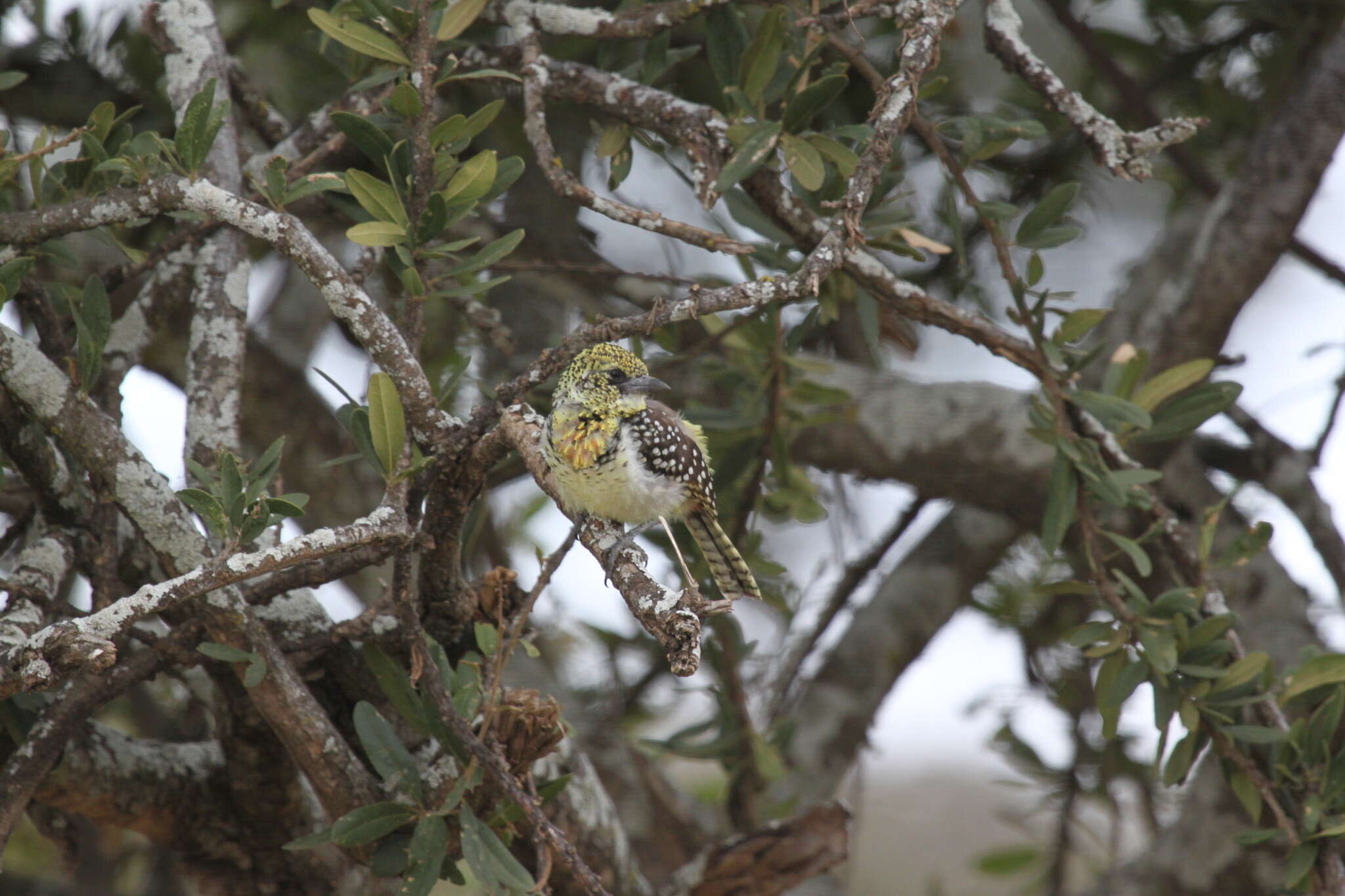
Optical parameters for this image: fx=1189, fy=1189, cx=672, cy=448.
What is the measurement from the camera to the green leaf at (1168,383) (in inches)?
109

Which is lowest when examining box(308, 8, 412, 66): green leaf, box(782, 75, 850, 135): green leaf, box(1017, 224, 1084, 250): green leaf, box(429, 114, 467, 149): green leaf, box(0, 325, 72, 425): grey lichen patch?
box(0, 325, 72, 425): grey lichen patch

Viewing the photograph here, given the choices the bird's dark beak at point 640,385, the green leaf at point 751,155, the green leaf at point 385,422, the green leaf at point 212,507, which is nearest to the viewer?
the green leaf at point 212,507

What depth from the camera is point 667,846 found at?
3947 mm

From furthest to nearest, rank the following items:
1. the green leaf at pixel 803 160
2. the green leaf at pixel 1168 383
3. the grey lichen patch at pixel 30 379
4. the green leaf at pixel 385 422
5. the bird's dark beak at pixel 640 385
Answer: the green leaf at pixel 1168 383
the bird's dark beak at pixel 640 385
the green leaf at pixel 803 160
the grey lichen patch at pixel 30 379
the green leaf at pixel 385 422

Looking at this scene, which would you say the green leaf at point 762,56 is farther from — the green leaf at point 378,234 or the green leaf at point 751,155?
the green leaf at point 378,234

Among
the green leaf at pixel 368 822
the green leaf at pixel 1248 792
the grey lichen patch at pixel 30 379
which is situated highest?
the grey lichen patch at pixel 30 379

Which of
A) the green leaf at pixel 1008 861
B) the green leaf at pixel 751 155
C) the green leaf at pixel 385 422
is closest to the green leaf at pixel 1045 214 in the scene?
the green leaf at pixel 751 155

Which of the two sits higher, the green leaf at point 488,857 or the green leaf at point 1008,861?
the green leaf at point 1008,861

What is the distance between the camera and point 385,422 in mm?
2002

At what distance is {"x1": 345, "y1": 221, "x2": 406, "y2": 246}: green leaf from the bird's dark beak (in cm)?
63

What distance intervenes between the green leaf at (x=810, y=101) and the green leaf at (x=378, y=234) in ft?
2.64

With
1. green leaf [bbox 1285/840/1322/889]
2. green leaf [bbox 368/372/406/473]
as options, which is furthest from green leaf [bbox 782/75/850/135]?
green leaf [bbox 1285/840/1322/889]

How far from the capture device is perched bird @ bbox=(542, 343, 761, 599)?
244cm

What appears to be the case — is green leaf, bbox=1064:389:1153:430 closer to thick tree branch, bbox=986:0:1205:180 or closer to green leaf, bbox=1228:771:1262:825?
thick tree branch, bbox=986:0:1205:180
